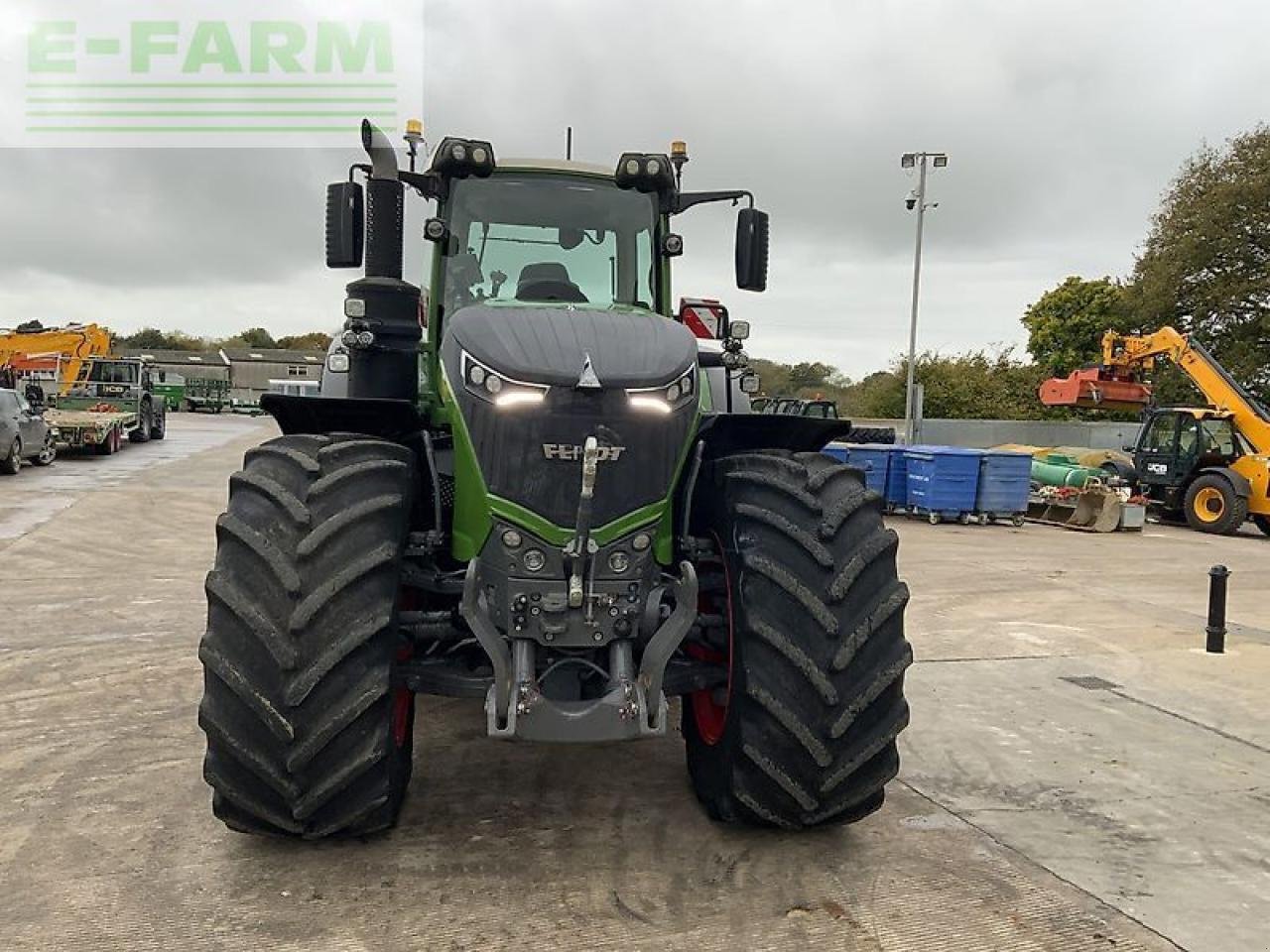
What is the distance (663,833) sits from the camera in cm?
388

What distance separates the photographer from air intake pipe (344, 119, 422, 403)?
4.57 meters

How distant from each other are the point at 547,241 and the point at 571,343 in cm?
128

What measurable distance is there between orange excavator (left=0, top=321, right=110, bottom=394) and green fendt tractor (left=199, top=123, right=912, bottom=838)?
26.8 m

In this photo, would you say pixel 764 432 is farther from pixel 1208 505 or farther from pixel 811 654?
pixel 1208 505

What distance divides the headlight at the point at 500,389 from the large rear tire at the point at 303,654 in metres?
0.52

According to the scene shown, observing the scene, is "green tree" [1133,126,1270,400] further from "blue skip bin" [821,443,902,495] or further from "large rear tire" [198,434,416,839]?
"large rear tire" [198,434,416,839]

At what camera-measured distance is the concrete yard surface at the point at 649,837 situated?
10.5ft

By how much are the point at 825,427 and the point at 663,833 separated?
1.81 meters

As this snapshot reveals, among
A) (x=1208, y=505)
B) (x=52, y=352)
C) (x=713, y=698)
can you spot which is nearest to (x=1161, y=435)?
(x=1208, y=505)

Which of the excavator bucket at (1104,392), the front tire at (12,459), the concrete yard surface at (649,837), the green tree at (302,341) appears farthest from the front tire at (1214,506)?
the green tree at (302,341)

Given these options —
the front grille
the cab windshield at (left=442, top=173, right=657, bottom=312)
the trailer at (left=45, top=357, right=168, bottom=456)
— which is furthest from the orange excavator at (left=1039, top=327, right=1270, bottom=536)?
the trailer at (left=45, top=357, right=168, bottom=456)

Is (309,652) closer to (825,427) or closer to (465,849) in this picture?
(465,849)

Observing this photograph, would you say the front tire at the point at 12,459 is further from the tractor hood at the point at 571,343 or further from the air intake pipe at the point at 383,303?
the tractor hood at the point at 571,343

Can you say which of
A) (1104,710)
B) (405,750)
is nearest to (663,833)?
(405,750)
